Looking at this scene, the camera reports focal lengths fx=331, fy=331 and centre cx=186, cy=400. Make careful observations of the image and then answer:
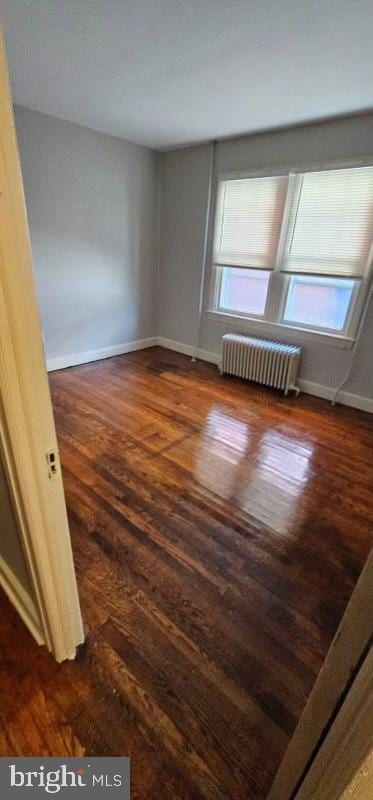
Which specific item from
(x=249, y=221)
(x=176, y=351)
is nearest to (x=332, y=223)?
(x=249, y=221)

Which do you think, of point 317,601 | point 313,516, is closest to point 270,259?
point 313,516

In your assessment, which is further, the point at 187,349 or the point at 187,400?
the point at 187,349

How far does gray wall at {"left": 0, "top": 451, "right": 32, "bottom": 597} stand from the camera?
110 centimetres

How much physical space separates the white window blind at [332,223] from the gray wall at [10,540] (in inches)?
130

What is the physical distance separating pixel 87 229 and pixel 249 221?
72.6 inches

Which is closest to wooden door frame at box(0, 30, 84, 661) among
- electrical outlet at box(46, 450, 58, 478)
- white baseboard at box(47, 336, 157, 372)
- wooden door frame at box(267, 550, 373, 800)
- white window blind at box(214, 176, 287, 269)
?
electrical outlet at box(46, 450, 58, 478)

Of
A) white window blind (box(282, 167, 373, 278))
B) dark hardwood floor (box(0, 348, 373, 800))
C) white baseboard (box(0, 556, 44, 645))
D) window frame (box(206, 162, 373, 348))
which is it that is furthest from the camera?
window frame (box(206, 162, 373, 348))

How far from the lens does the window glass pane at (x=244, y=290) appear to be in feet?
12.7

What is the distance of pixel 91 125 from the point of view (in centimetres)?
336

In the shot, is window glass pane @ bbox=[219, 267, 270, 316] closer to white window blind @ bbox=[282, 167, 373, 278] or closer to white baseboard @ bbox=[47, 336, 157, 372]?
white window blind @ bbox=[282, 167, 373, 278]

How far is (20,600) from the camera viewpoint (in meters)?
1.36

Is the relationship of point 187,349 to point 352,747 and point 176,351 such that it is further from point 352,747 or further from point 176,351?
point 352,747

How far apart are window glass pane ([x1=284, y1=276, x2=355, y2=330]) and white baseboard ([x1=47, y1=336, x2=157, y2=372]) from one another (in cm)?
218

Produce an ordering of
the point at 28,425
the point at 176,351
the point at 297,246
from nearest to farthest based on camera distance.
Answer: the point at 28,425
the point at 297,246
the point at 176,351
